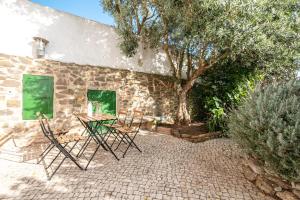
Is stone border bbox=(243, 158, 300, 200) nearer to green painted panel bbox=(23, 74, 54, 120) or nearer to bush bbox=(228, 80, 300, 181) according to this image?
bush bbox=(228, 80, 300, 181)

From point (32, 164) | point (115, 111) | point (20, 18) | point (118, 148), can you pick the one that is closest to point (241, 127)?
point (118, 148)

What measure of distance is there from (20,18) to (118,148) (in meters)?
4.20

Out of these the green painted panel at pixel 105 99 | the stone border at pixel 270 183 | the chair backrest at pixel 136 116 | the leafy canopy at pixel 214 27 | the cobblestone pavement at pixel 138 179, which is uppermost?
the leafy canopy at pixel 214 27

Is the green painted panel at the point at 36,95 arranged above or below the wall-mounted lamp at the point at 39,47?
below

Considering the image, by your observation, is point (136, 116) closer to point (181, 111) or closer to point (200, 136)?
point (200, 136)

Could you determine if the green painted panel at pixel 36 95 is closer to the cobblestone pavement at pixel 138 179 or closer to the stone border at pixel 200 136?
the cobblestone pavement at pixel 138 179

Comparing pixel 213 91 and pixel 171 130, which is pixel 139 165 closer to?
pixel 171 130

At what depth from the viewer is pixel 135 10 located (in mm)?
6246

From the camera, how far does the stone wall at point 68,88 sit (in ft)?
16.4

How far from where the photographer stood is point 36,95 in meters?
5.44

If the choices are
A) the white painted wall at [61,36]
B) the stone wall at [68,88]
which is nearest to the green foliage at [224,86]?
the stone wall at [68,88]

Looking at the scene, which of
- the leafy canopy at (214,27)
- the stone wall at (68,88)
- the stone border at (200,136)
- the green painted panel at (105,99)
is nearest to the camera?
the stone wall at (68,88)

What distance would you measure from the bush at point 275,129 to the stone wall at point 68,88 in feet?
14.7

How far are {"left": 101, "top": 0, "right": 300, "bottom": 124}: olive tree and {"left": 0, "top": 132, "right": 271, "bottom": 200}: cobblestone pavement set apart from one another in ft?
10.1
